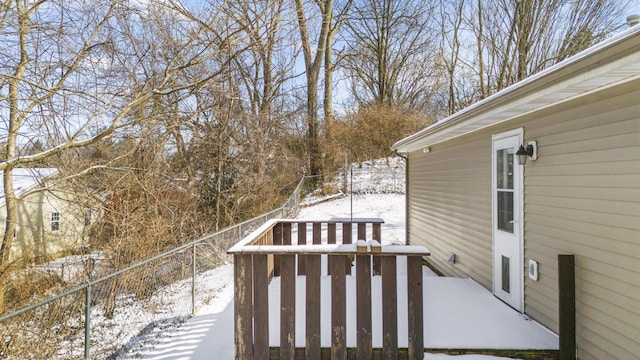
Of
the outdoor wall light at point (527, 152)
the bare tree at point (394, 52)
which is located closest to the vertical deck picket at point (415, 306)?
the outdoor wall light at point (527, 152)

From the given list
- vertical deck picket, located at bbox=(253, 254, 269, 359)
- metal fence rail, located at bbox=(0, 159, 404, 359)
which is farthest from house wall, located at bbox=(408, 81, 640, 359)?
metal fence rail, located at bbox=(0, 159, 404, 359)

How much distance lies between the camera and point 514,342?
292cm

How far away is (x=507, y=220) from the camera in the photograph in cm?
400

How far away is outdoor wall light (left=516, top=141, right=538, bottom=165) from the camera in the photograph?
344cm

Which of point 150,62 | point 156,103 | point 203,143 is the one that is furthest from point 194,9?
point 203,143

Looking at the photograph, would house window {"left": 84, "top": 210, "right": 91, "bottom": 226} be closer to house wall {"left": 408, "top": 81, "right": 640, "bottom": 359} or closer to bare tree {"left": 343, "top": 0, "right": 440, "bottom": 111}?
house wall {"left": 408, "top": 81, "right": 640, "bottom": 359}

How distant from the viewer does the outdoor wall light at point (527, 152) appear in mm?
3444

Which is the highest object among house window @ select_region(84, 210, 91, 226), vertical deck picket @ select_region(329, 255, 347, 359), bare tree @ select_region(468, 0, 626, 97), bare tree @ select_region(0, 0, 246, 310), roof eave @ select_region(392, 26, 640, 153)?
bare tree @ select_region(468, 0, 626, 97)

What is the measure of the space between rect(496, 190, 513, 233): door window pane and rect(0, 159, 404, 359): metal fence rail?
8.24 ft

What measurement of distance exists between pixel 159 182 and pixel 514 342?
7.00 meters

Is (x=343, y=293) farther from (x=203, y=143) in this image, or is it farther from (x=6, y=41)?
(x=203, y=143)

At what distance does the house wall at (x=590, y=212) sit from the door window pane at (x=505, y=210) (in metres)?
0.20

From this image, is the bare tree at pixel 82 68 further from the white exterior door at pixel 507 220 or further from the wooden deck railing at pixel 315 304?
the white exterior door at pixel 507 220

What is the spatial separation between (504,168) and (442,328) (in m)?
1.98
